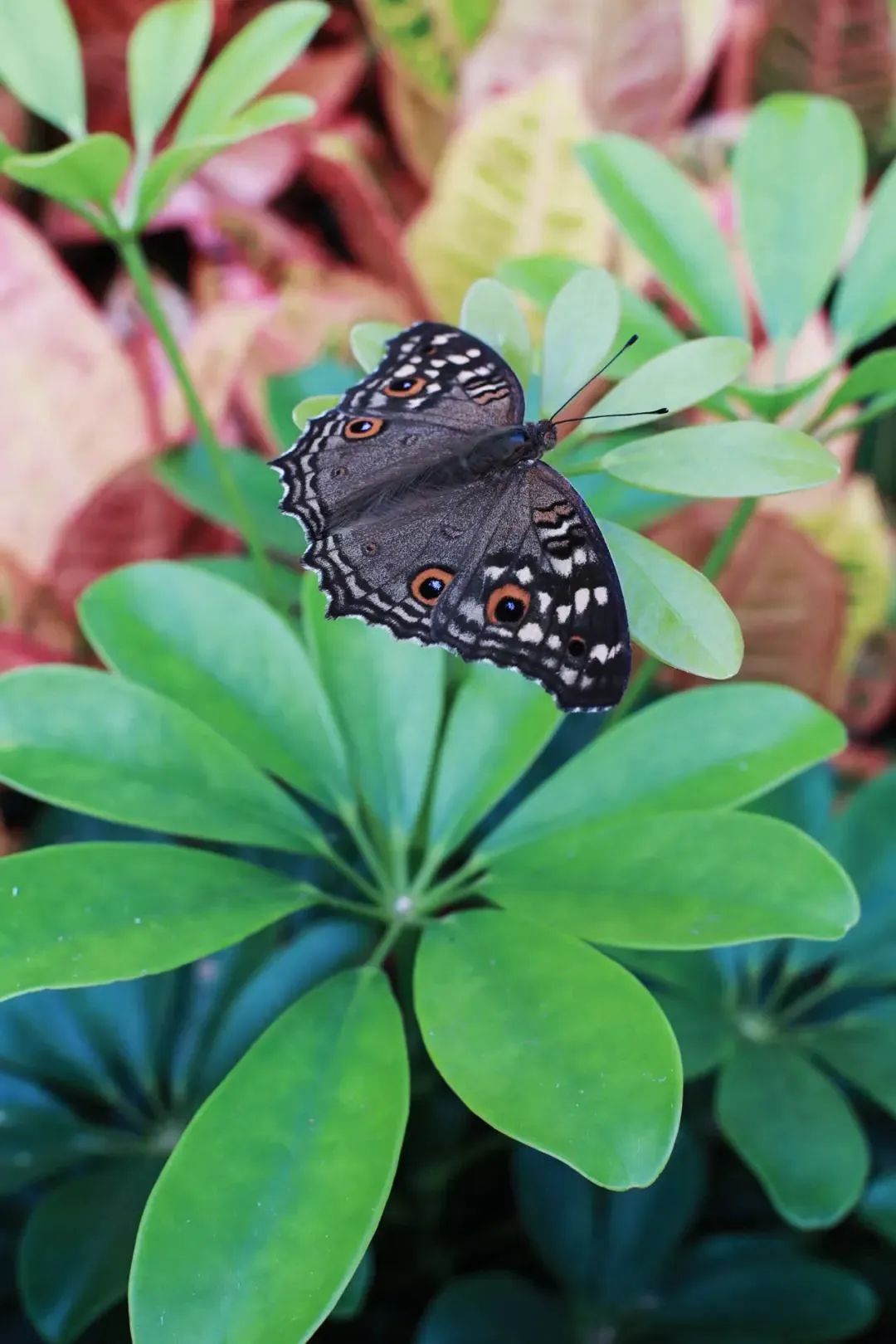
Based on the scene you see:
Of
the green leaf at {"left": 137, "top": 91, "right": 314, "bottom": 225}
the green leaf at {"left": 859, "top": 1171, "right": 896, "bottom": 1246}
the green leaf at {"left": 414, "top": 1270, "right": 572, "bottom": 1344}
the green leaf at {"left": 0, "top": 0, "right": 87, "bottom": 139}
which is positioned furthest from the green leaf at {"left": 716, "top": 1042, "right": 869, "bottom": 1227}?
the green leaf at {"left": 0, "top": 0, "right": 87, "bottom": 139}

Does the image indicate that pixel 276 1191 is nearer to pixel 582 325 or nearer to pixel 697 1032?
pixel 697 1032

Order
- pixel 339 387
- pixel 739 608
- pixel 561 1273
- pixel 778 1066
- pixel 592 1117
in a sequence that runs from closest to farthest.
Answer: pixel 592 1117
pixel 778 1066
pixel 561 1273
pixel 339 387
pixel 739 608

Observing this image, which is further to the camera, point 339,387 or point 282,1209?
point 339,387

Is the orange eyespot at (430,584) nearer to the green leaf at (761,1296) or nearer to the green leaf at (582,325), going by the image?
the green leaf at (582,325)

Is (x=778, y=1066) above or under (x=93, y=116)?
under

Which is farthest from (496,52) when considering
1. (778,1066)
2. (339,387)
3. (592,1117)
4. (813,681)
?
(592,1117)

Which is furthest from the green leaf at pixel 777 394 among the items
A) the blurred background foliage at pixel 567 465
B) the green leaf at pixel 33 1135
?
the green leaf at pixel 33 1135

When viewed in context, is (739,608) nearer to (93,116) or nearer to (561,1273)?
Result: (561,1273)

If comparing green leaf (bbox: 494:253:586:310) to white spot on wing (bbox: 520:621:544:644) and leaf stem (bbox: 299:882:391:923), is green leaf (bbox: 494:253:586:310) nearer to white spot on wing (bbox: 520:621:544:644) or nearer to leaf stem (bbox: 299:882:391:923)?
white spot on wing (bbox: 520:621:544:644)

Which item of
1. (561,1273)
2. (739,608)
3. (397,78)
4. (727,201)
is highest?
(397,78)

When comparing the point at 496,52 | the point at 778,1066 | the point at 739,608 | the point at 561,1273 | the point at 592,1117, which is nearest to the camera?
the point at 592,1117
